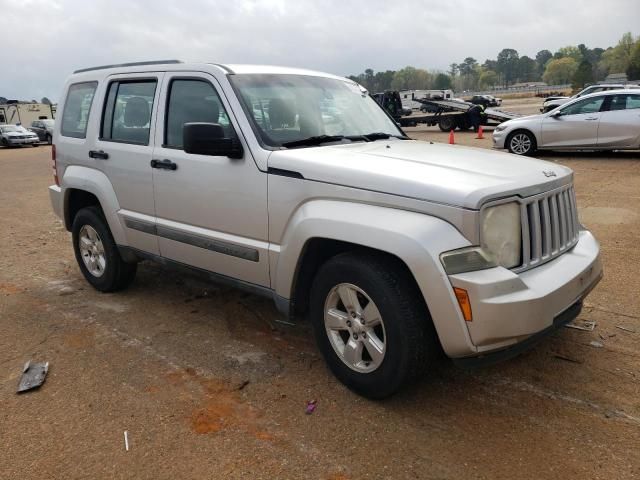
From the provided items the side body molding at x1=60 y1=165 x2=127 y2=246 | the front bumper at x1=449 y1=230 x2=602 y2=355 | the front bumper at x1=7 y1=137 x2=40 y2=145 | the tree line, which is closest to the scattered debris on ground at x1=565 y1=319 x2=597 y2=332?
the front bumper at x1=449 y1=230 x2=602 y2=355

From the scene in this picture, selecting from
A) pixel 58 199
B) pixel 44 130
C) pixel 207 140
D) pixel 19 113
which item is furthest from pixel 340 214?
pixel 19 113

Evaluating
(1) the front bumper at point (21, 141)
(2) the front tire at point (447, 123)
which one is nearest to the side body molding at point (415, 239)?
(2) the front tire at point (447, 123)

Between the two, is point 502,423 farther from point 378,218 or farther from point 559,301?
point 378,218

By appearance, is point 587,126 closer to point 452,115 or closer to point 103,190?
point 452,115

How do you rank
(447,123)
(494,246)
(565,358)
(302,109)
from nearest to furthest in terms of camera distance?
(494,246) < (565,358) < (302,109) < (447,123)

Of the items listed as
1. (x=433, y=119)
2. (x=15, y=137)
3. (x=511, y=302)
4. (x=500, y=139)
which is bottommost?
(x=511, y=302)

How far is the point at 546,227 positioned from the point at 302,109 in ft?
6.01

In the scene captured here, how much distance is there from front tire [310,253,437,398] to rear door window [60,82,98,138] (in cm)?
306

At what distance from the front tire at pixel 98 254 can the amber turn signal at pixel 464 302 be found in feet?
11.1

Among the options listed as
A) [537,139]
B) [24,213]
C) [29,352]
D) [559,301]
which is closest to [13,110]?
[24,213]

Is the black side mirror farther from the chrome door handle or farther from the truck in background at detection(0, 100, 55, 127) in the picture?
the truck in background at detection(0, 100, 55, 127)

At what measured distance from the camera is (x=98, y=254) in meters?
5.13

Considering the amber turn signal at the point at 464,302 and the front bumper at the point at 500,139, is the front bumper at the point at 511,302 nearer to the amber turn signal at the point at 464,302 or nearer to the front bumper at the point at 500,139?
the amber turn signal at the point at 464,302

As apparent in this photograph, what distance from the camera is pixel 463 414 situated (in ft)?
10.00
